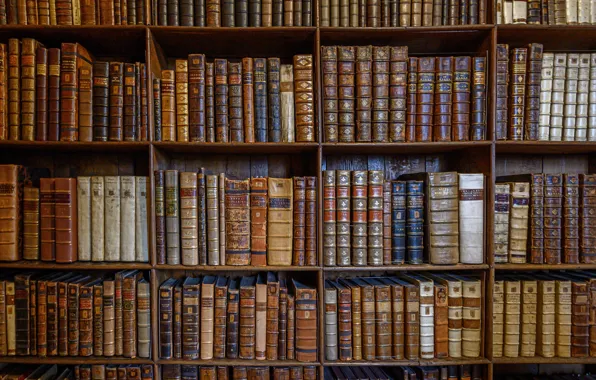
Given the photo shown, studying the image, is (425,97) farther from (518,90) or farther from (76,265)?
(76,265)

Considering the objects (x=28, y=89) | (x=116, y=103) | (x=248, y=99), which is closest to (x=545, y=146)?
(x=248, y=99)

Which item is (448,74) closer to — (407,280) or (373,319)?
(407,280)

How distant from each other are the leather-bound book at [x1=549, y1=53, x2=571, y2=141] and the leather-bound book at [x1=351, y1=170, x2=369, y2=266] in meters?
0.85

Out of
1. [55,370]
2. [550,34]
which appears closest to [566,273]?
[550,34]

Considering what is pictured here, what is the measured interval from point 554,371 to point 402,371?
97 centimetres

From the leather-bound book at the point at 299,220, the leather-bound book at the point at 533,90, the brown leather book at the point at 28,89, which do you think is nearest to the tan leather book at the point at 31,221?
the brown leather book at the point at 28,89

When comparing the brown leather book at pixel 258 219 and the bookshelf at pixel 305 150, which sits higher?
the bookshelf at pixel 305 150

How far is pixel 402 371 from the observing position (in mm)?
1530

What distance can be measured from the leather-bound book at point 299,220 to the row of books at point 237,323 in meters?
0.16

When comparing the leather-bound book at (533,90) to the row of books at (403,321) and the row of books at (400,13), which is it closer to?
the row of books at (400,13)

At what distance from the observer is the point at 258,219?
1478mm

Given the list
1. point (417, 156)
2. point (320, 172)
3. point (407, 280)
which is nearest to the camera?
point (320, 172)

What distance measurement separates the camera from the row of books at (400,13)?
1456mm

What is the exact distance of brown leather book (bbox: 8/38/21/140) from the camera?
4.68 feet
